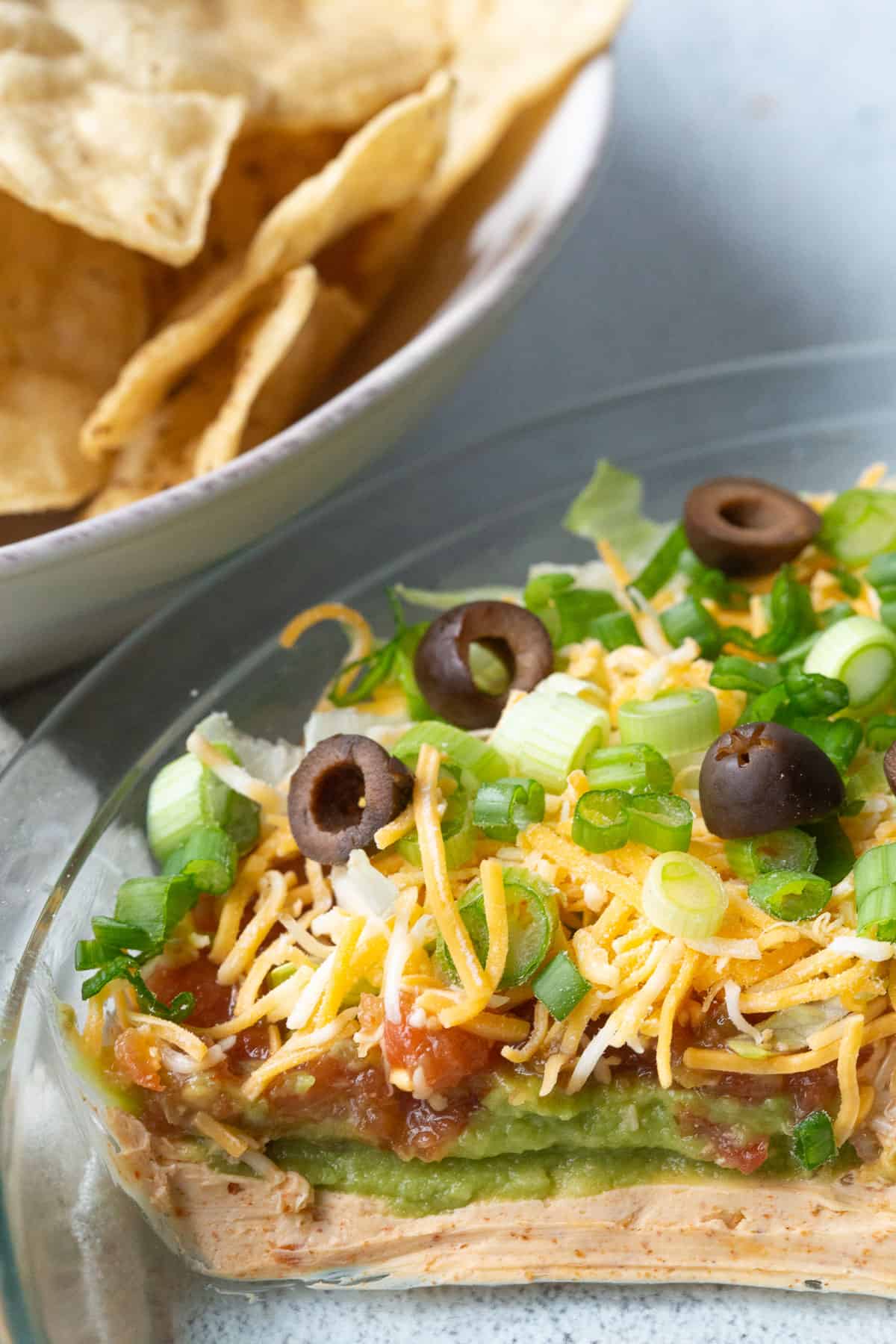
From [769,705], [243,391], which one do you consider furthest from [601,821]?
[243,391]

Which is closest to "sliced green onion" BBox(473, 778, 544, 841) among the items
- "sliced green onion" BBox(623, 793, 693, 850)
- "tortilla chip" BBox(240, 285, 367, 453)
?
"sliced green onion" BBox(623, 793, 693, 850)

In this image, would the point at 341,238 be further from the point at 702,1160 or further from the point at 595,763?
the point at 702,1160

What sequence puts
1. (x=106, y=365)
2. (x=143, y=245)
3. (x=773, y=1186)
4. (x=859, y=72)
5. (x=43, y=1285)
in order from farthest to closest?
(x=859, y=72)
(x=106, y=365)
(x=143, y=245)
(x=773, y=1186)
(x=43, y=1285)

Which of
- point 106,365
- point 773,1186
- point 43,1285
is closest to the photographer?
point 43,1285

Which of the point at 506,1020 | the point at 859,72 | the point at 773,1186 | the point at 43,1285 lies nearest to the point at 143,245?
the point at 506,1020

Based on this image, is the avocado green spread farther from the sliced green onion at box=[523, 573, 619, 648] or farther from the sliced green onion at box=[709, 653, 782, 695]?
the sliced green onion at box=[523, 573, 619, 648]

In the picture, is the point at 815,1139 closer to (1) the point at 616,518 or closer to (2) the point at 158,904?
(2) the point at 158,904

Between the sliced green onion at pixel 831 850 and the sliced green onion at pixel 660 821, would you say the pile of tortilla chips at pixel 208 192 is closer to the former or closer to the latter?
the sliced green onion at pixel 660 821
